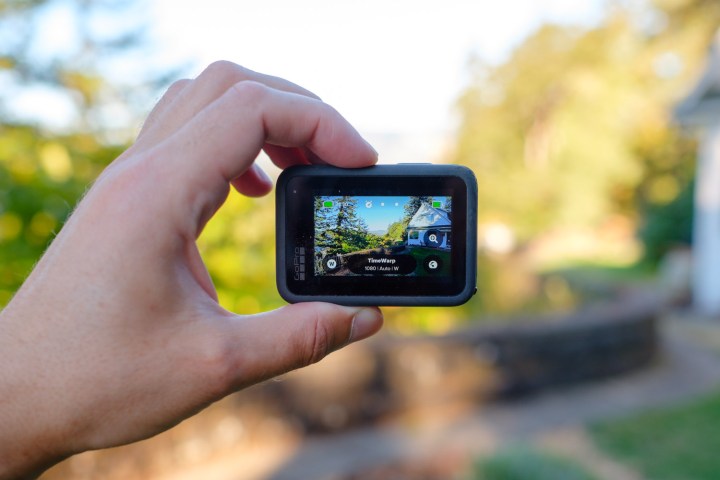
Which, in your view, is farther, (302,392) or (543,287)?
(543,287)

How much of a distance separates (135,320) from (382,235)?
0.59 metres

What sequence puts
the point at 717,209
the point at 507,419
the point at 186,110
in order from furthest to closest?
the point at 717,209 → the point at 507,419 → the point at 186,110

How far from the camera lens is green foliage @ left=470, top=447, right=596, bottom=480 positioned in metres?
3.22

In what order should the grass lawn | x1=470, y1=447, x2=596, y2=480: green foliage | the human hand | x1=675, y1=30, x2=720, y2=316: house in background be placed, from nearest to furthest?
the human hand
x1=470, y1=447, x2=596, y2=480: green foliage
the grass lawn
x1=675, y1=30, x2=720, y2=316: house in background

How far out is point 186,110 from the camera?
1375mm

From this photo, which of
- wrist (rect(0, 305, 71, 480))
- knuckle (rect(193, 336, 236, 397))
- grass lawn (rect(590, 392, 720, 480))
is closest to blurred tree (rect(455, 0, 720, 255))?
grass lawn (rect(590, 392, 720, 480))

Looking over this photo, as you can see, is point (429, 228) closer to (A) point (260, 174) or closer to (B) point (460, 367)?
(A) point (260, 174)

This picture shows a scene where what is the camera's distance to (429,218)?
150 cm

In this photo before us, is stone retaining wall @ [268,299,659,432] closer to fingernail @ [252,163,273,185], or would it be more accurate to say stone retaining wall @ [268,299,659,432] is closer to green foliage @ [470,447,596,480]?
green foliage @ [470,447,596,480]

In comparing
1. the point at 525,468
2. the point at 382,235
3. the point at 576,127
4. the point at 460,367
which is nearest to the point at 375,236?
the point at 382,235

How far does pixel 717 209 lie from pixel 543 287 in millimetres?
3232

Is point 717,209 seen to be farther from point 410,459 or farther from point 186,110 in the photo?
point 186,110

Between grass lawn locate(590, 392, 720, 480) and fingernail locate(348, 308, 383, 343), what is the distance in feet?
11.9

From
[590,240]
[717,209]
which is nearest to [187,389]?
[717,209]
